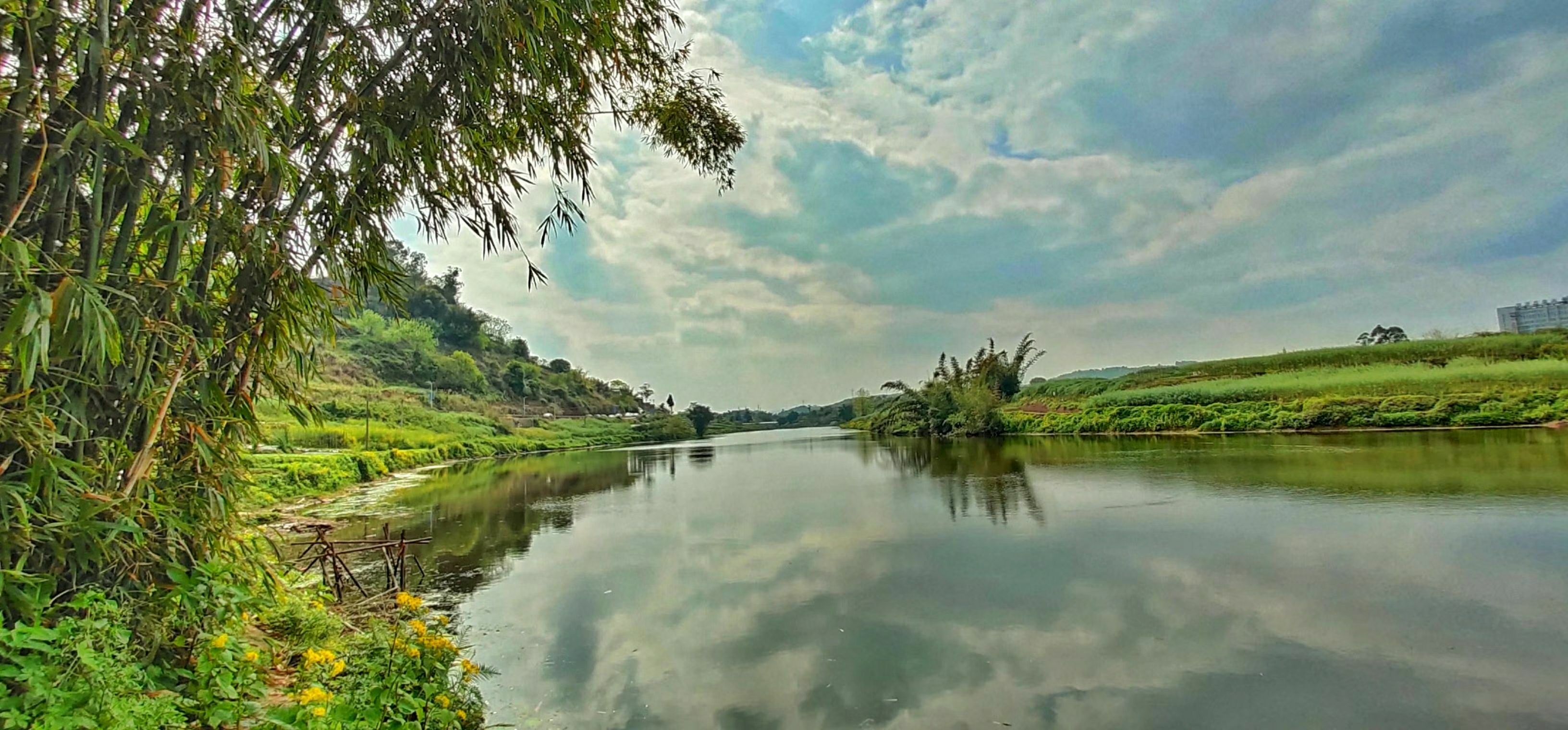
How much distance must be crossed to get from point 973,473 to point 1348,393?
14.6 m

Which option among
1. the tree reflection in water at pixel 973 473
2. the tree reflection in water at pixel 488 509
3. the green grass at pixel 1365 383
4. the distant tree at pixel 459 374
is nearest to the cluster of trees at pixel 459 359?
the distant tree at pixel 459 374

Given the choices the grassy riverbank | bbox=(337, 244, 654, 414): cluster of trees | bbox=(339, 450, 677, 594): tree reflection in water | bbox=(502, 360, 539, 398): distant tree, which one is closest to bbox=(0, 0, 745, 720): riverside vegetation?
the grassy riverbank

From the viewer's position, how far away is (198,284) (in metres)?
2.41

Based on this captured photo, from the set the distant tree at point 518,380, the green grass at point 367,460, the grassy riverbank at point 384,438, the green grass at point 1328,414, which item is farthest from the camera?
the distant tree at point 518,380

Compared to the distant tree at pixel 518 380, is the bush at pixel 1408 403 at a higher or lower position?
lower

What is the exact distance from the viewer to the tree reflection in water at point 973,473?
995 centimetres

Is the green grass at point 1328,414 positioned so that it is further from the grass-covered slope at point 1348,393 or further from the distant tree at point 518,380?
the distant tree at point 518,380

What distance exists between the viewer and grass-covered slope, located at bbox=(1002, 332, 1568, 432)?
52.8 feet

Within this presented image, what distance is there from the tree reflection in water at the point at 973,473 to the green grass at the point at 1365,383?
7.38 meters

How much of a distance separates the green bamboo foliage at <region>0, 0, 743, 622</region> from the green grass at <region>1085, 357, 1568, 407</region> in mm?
25016

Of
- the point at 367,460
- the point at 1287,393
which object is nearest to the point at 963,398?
the point at 1287,393

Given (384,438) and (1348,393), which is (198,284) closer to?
(384,438)

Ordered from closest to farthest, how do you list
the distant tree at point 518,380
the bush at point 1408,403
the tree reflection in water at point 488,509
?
the tree reflection in water at point 488,509 → the bush at point 1408,403 → the distant tree at point 518,380

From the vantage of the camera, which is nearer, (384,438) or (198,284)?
(198,284)
